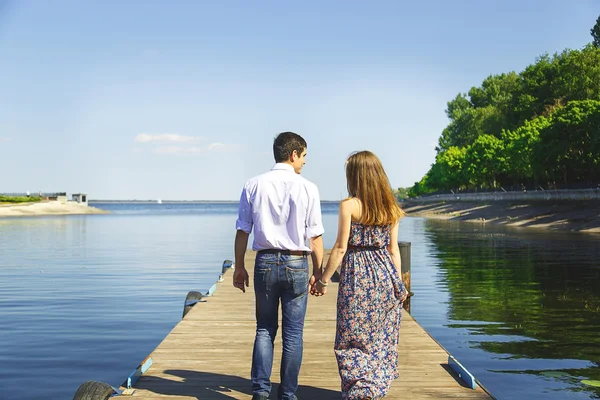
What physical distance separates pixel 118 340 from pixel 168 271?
1169 cm

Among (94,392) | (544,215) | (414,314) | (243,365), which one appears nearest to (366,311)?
(243,365)

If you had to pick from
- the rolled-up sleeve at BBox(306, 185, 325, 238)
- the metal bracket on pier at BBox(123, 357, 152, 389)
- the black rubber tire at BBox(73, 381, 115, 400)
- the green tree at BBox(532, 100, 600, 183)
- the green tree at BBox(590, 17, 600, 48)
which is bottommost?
the metal bracket on pier at BBox(123, 357, 152, 389)

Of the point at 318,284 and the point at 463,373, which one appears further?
the point at 463,373

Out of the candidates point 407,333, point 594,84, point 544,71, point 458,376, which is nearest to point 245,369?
point 458,376

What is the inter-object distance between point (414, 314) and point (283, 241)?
9.93 meters

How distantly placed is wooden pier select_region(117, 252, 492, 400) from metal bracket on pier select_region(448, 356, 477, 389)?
6 cm

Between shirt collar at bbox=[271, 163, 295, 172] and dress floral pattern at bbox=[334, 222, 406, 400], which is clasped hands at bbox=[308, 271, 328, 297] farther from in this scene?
shirt collar at bbox=[271, 163, 295, 172]

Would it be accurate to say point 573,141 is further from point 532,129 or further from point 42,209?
point 42,209

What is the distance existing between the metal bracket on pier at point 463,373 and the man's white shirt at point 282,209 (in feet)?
7.56

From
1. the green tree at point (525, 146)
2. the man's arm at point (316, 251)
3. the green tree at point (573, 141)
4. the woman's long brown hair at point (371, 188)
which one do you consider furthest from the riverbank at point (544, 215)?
the man's arm at point (316, 251)

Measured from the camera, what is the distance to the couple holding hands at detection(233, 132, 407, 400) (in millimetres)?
5734

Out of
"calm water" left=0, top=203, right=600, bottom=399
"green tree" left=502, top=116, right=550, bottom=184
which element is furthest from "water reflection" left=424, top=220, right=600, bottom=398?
"green tree" left=502, top=116, right=550, bottom=184

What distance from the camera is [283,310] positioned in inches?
231

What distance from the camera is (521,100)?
9625cm
